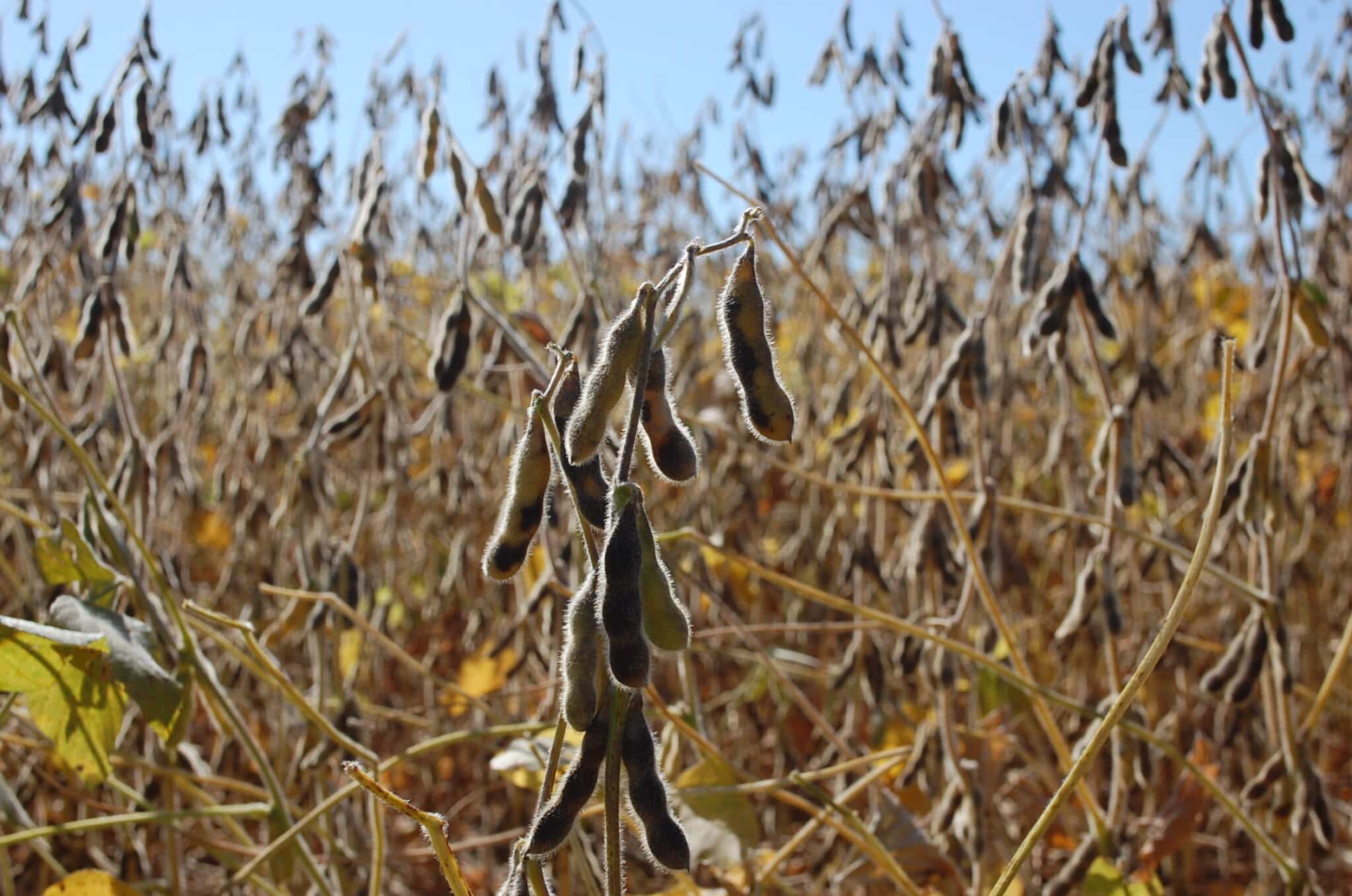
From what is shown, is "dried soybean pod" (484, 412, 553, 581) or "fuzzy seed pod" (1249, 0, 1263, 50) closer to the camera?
"dried soybean pod" (484, 412, 553, 581)

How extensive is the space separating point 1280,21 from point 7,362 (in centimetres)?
196

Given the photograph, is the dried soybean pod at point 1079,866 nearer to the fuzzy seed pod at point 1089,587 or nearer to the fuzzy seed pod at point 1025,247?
the fuzzy seed pod at point 1089,587

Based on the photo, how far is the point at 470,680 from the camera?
7.77 feet

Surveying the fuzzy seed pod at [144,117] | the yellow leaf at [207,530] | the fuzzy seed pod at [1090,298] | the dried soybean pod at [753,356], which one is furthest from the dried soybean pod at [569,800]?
the yellow leaf at [207,530]

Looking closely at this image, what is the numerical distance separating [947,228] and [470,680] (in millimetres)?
1718

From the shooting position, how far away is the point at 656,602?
2.44ft

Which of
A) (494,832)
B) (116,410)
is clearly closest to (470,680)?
(494,832)

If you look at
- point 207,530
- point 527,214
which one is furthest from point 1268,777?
point 207,530

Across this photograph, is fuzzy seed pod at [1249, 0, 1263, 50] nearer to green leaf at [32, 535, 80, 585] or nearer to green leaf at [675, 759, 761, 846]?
Answer: green leaf at [675, 759, 761, 846]

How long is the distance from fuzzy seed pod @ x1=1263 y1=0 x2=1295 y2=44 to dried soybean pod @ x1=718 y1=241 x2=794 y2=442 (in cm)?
116

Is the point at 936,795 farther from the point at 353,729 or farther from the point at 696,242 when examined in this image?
the point at 696,242

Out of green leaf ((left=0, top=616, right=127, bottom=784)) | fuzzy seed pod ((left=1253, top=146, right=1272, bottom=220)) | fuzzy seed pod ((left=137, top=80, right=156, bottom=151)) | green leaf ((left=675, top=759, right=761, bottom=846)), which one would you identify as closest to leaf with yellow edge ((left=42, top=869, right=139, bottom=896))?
green leaf ((left=0, top=616, right=127, bottom=784))

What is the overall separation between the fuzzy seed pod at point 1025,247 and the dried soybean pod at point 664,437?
3.39 ft

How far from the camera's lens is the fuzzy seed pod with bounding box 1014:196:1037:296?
1.74m
